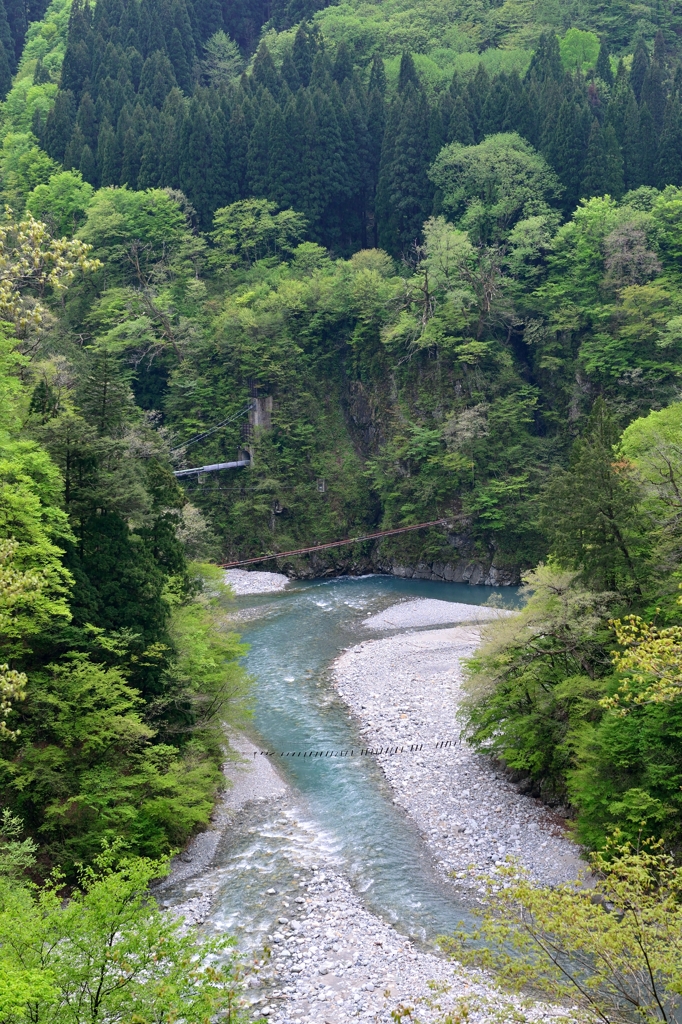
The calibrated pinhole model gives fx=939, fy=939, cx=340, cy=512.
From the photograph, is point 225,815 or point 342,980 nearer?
point 342,980

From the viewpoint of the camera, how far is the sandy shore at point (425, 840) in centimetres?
1384

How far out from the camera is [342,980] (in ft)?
47.8

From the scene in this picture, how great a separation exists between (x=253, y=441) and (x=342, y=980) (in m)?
36.3

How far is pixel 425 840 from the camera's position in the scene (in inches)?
763

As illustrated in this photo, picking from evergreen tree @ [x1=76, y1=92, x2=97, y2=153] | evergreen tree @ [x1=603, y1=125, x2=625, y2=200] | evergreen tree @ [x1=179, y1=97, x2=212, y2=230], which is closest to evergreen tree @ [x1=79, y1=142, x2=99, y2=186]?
evergreen tree @ [x1=76, y1=92, x2=97, y2=153]

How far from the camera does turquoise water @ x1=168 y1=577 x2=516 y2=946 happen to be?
55.1 ft

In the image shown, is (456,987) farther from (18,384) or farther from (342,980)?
(18,384)

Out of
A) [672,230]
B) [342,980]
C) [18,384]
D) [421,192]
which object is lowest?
[342,980]

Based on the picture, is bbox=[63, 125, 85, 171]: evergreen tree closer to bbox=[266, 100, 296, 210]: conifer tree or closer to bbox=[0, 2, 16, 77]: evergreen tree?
bbox=[266, 100, 296, 210]: conifer tree

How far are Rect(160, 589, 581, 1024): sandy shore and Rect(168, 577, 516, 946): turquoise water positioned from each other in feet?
1.10

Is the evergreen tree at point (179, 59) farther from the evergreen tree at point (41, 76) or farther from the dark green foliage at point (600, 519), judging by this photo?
the dark green foliage at point (600, 519)

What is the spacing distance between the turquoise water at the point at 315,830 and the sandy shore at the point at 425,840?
0.33 m

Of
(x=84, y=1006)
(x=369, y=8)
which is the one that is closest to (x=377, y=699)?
(x=84, y=1006)

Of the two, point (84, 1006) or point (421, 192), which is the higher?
point (421, 192)
